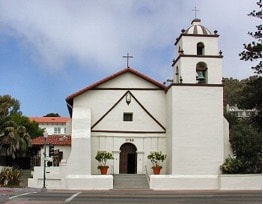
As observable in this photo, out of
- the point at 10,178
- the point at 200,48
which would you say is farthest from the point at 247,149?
the point at 10,178

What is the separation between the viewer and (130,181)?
120ft

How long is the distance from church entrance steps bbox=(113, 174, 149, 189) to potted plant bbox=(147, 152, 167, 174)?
1080 millimetres

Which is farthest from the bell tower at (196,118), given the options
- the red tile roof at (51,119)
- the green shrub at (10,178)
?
the red tile roof at (51,119)

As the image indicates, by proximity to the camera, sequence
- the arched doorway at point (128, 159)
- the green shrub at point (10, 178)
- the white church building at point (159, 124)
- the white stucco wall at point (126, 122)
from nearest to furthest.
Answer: the green shrub at point (10, 178) → the white church building at point (159, 124) → the white stucco wall at point (126, 122) → the arched doorway at point (128, 159)

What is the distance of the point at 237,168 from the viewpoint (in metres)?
34.8

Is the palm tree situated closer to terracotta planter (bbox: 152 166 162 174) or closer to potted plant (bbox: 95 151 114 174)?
potted plant (bbox: 95 151 114 174)

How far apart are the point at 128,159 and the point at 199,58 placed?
972cm

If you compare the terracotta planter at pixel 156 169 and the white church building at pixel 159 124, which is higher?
the white church building at pixel 159 124

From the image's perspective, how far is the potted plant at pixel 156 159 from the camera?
36781 millimetres

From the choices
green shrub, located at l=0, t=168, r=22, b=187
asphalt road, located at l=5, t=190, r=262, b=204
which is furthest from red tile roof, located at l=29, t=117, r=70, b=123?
asphalt road, located at l=5, t=190, r=262, b=204

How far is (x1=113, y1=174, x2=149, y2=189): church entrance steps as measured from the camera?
3528 centimetres

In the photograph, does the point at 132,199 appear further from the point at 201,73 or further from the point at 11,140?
the point at 11,140

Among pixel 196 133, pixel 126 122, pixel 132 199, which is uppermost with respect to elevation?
pixel 126 122

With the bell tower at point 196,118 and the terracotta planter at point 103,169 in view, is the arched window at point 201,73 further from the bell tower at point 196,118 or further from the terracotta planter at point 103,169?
the terracotta planter at point 103,169
